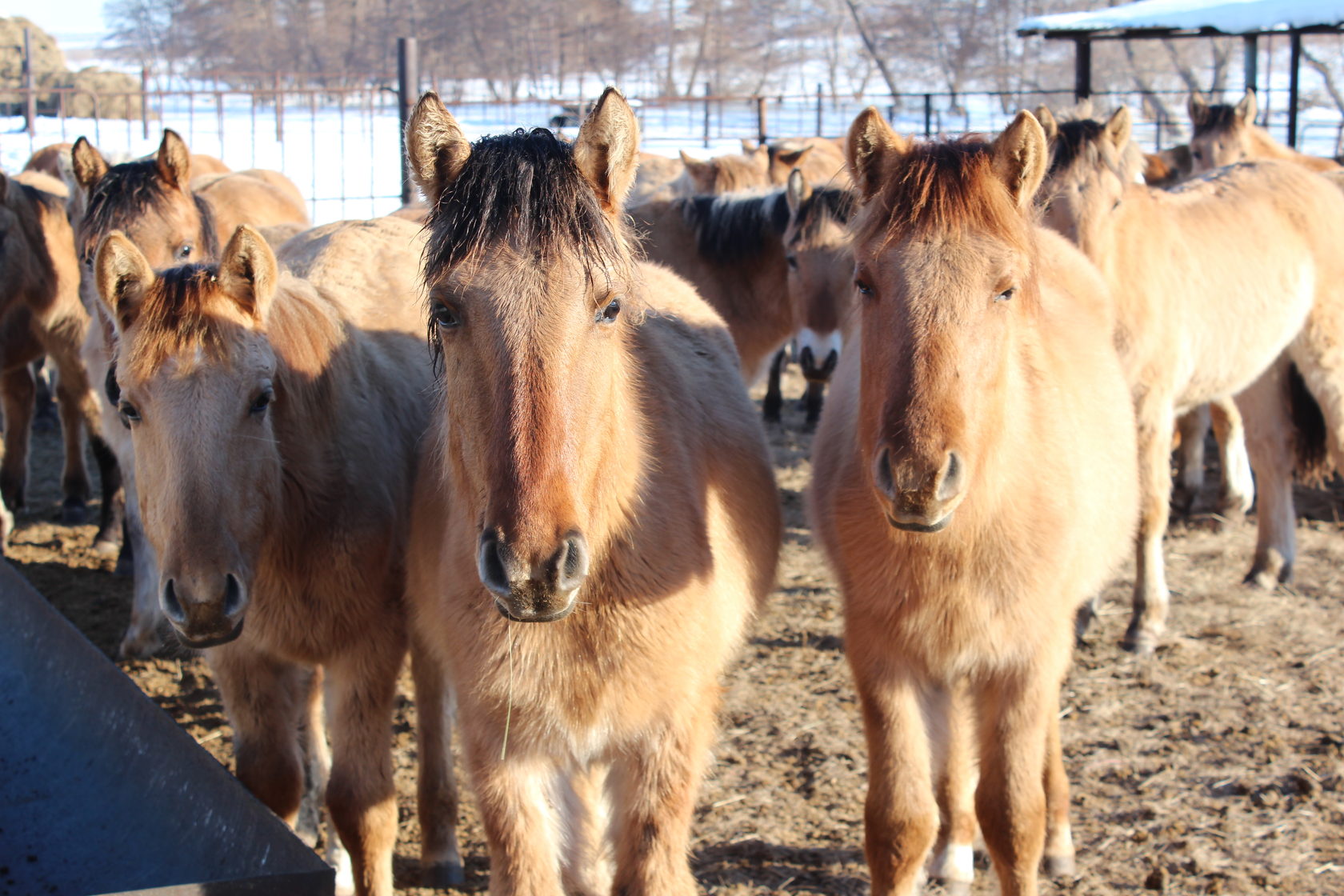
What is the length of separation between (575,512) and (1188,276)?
460cm

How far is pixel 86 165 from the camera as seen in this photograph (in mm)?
4961

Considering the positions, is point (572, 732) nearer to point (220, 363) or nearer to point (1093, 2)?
point (220, 363)

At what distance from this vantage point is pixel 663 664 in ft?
8.63

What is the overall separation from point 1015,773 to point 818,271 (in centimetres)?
385

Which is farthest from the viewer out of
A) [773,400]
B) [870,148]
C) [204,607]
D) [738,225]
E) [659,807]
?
[773,400]

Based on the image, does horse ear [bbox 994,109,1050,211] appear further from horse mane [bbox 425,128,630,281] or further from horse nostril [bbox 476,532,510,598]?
horse nostril [bbox 476,532,510,598]

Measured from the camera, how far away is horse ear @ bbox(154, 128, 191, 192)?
4.93 meters

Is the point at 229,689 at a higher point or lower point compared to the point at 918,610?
lower

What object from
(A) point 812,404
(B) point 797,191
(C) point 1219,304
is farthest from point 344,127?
(C) point 1219,304

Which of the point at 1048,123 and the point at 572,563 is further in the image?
the point at 1048,123

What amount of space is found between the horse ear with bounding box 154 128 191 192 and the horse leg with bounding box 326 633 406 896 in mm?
2945

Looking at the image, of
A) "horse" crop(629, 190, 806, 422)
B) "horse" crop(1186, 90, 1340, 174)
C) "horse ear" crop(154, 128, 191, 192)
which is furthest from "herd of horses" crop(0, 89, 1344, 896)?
"horse" crop(1186, 90, 1340, 174)

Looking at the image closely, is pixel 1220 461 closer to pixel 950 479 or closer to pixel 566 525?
pixel 950 479

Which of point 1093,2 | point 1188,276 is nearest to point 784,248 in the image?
point 1188,276
